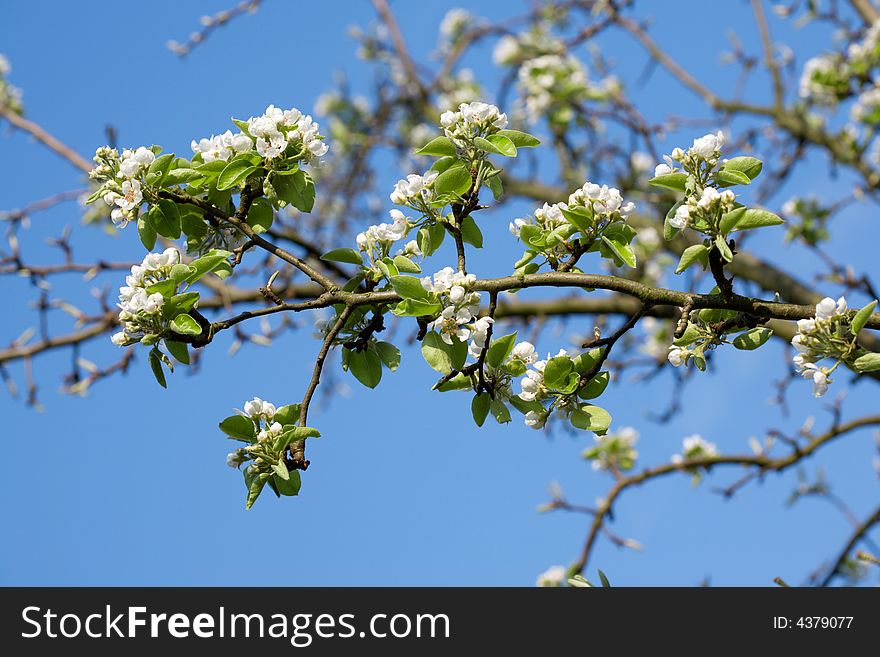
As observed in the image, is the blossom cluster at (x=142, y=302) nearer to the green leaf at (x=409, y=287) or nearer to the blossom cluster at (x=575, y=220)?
the green leaf at (x=409, y=287)

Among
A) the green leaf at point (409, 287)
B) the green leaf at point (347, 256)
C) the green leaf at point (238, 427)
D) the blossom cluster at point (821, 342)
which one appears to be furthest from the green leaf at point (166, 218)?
the blossom cluster at point (821, 342)

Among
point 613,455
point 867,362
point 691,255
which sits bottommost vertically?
point 867,362

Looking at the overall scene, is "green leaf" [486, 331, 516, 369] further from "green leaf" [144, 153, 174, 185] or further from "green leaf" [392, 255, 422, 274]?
"green leaf" [144, 153, 174, 185]

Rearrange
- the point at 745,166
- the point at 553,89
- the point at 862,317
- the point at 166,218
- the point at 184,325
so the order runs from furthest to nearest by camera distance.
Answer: the point at 553,89 < the point at 166,218 < the point at 745,166 < the point at 184,325 < the point at 862,317

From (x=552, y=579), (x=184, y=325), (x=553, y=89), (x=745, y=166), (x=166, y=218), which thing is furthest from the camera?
(x=553, y=89)

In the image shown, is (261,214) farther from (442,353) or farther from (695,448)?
(695,448)

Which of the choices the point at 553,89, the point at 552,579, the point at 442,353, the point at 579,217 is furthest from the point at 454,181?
the point at 553,89

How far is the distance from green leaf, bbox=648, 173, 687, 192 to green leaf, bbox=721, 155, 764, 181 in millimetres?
105

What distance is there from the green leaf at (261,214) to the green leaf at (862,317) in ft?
4.22

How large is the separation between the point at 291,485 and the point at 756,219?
1110 mm

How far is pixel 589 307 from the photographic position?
214 inches

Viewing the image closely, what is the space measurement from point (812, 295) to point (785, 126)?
2505 mm

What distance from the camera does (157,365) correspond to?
1.86 metres
